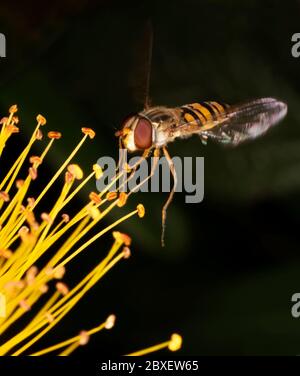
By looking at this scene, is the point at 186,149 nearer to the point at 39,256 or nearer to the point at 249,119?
the point at 249,119

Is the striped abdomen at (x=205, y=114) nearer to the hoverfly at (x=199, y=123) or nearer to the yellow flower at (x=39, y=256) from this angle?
the hoverfly at (x=199, y=123)

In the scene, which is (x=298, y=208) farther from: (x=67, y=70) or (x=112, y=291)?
(x=67, y=70)

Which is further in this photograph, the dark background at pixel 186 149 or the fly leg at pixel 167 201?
the dark background at pixel 186 149

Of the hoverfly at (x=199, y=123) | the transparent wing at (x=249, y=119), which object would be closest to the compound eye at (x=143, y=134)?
the hoverfly at (x=199, y=123)

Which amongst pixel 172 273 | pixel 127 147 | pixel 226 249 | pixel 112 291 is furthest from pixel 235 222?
pixel 127 147

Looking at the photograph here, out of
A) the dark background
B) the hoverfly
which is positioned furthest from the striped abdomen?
the dark background

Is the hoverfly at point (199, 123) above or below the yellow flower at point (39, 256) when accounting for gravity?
above
